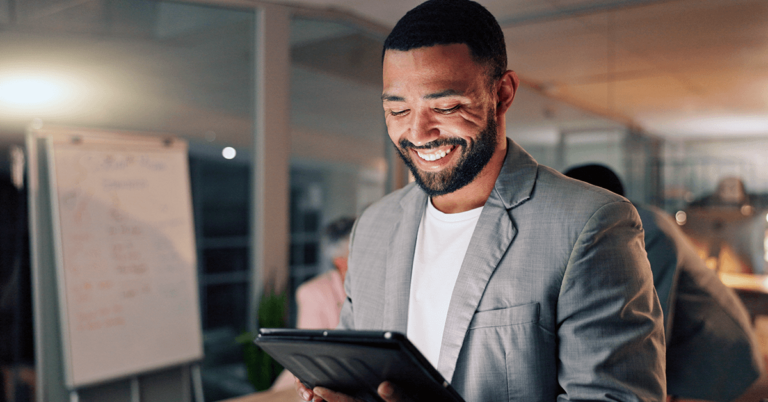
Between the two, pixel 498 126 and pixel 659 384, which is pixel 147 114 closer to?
pixel 498 126

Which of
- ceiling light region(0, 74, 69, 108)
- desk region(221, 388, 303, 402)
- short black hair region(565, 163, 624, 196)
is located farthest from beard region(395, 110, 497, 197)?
ceiling light region(0, 74, 69, 108)

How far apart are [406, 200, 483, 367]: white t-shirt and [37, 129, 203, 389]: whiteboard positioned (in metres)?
2.33

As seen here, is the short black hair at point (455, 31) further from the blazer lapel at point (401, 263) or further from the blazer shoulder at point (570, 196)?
the blazer lapel at point (401, 263)

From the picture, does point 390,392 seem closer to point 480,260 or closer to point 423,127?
point 480,260

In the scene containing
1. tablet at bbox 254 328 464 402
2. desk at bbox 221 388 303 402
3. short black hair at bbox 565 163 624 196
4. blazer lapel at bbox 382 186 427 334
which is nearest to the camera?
tablet at bbox 254 328 464 402

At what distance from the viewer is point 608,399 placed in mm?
847

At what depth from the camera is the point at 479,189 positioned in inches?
42.9

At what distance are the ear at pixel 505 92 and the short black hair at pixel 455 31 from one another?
0.06ft

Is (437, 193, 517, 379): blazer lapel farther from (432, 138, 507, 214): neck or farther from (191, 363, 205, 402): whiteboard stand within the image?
(191, 363, 205, 402): whiteboard stand

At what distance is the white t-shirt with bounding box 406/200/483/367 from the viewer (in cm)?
107

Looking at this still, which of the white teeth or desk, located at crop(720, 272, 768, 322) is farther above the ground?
the white teeth

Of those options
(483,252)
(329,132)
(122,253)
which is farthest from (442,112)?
(329,132)

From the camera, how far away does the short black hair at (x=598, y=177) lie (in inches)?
64.4

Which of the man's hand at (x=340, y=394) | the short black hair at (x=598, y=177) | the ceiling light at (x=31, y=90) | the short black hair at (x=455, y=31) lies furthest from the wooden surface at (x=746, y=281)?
the ceiling light at (x=31, y=90)
